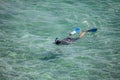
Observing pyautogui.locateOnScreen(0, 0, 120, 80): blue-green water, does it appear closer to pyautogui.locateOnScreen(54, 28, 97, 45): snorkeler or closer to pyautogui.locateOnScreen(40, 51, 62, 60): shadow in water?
pyautogui.locateOnScreen(40, 51, 62, 60): shadow in water

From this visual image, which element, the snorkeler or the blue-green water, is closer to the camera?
the blue-green water

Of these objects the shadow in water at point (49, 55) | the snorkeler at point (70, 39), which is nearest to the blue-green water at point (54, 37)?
the shadow in water at point (49, 55)

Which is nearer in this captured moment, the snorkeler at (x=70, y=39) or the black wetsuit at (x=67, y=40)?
the snorkeler at (x=70, y=39)

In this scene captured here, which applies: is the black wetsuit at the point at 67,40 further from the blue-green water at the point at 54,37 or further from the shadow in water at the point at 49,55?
the shadow in water at the point at 49,55

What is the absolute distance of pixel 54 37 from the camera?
15430mm

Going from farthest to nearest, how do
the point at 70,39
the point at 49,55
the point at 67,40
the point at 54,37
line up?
the point at 54,37
the point at 70,39
the point at 67,40
the point at 49,55

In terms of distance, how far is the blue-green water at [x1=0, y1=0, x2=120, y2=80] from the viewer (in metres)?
12.1

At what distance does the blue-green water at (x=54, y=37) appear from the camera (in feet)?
39.8

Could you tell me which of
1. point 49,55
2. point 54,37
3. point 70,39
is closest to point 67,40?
point 70,39

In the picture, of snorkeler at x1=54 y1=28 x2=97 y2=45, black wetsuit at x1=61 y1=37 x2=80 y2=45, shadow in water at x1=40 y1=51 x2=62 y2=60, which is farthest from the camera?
black wetsuit at x1=61 y1=37 x2=80 y2=45

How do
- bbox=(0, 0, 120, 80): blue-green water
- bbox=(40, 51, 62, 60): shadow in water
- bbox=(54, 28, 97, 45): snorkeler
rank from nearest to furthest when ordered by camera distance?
bbox=(0, 0, 120, 80): blue-green water
bbox=(40, 51, 62, 60): shadow in water
bbox=(54, 28, 97, 45): snorkeler

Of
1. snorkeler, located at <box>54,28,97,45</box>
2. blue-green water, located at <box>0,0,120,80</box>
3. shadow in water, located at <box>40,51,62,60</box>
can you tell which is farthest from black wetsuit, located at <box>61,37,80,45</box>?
shadow in water, located at <box>40,51,62,60</box>

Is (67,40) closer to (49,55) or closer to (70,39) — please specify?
(70,39)

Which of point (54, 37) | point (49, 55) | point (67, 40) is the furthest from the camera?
point (54, 37)
